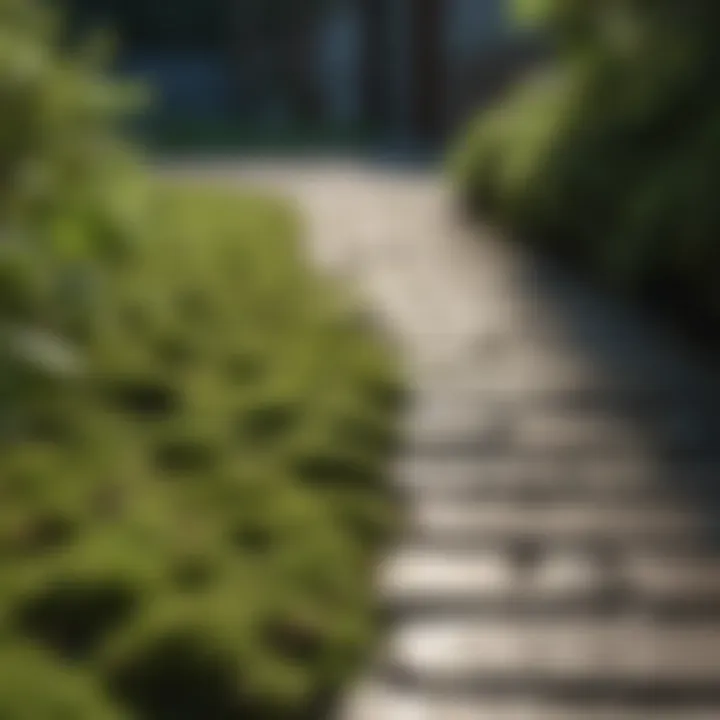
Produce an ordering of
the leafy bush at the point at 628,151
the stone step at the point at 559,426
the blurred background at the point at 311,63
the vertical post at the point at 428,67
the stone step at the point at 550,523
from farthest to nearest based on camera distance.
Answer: the vertical post at the point at 428,67 → the blurred background at the point at 311,63 → the leafy bush at the point at 628,151 → the stone step at the point at 559,426 → the stone step at the point at 550,523

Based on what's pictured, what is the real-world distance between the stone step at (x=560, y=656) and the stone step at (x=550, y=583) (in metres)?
0.08

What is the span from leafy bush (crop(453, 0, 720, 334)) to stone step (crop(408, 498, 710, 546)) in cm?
186

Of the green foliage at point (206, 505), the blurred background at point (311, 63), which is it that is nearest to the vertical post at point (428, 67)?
the blurred background at point (311, 63)

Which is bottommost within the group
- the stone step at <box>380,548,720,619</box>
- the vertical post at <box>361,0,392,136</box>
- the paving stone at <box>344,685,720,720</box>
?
the paving stone at <box>344,685,720,720</box>

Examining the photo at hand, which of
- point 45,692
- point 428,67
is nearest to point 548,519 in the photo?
point 45,692

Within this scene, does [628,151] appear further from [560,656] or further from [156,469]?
[560,656]

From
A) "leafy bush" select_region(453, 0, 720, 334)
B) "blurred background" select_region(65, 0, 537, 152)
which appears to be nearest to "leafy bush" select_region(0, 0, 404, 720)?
"leafy bush" select_region(453, 0, 720, 334)

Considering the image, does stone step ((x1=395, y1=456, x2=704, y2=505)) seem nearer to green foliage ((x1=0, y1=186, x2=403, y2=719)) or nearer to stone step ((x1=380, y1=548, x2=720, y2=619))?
green foliage ((x1=0, y1=186, x2=403, y2=719))

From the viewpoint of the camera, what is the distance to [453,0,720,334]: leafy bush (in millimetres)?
5957

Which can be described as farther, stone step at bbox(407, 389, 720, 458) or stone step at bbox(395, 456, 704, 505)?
stone step at bbox(407, 389, 720, 458)

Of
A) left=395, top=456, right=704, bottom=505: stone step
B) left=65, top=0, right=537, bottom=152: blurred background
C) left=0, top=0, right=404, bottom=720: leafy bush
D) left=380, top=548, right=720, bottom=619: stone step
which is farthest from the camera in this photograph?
left=65, top=0, right=537, bottom=152: blurred background

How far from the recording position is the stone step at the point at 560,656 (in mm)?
3330

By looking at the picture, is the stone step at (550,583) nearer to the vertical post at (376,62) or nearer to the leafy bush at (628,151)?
the leafy bush at (628,151)

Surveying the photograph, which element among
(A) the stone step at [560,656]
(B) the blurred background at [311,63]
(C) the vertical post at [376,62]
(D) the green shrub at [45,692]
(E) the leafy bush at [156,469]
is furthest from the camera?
(C) the vertical post at [376,62]
